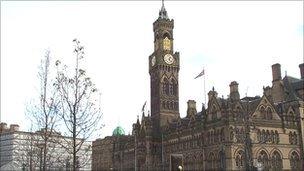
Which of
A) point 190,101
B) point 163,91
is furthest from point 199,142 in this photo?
point 163,91

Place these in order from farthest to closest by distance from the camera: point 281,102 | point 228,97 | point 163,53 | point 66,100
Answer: point 163,53, point 281,102, point 228,97, point 66,100

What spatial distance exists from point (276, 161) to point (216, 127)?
1203cm

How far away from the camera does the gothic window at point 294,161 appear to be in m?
79.3

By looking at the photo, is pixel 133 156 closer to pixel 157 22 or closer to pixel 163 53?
→ pixel 163 53

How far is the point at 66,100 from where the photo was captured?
3053 cm

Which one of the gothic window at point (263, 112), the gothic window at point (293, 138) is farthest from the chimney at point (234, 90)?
the gothic window at point (293, 138)

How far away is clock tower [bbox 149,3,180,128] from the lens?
10369 cm

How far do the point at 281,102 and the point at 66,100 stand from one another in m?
63.4

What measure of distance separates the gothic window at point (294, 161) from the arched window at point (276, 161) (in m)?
2.97

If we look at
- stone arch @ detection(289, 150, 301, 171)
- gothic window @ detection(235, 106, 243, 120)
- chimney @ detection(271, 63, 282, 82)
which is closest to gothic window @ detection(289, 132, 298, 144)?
stone arch @ detection(289, 150, 301, 171)

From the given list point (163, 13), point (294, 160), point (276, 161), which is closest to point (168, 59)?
point (163, 13)

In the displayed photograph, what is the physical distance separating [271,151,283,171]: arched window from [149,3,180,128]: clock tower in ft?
100

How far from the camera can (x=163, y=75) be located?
104750 millimetres

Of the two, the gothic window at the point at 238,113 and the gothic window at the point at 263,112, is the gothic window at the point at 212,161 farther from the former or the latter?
the gothic window at the point at 263,112
